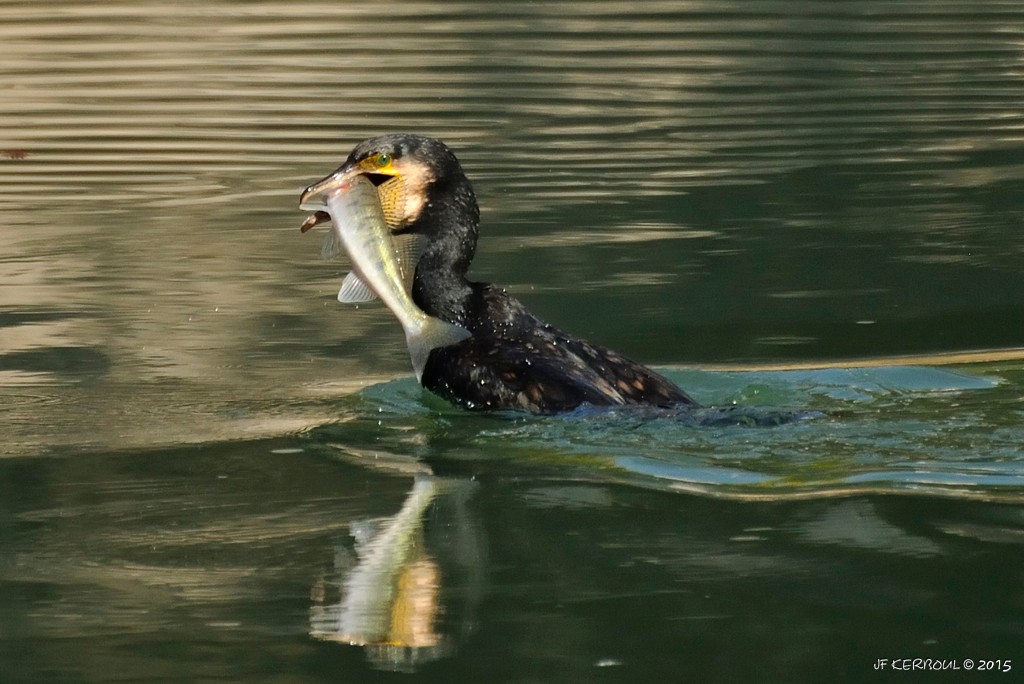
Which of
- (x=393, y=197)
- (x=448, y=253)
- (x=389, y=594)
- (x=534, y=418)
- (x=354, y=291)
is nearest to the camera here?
(x=389, y=594)

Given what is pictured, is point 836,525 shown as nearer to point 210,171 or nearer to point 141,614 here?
point 141,614

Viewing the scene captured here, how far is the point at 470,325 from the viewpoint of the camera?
8344 millimetres

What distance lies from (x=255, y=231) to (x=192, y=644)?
25.8 ft

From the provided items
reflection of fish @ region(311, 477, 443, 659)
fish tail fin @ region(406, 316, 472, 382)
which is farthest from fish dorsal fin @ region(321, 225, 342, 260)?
reflection of fish @ region(311, 477, 443, 659)

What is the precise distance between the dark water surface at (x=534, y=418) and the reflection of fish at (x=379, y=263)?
13.3 inches

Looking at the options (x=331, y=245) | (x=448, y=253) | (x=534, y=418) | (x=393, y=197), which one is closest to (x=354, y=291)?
(x=331, y=245)

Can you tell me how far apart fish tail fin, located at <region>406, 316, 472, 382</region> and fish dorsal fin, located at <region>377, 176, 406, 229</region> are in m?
0.76

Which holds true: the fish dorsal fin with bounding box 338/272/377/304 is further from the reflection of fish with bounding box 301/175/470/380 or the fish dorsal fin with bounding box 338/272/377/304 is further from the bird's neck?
the bird's neck

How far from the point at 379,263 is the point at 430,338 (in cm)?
37

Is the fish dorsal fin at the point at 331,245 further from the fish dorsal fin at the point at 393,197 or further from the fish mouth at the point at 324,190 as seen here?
the fish dorsal fin at the point at 393,197

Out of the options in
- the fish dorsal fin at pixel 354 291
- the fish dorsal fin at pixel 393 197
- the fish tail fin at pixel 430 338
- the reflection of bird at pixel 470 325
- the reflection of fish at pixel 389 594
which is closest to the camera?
the reflection of fish at pixel 389 594

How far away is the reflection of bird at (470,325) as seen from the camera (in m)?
7.71

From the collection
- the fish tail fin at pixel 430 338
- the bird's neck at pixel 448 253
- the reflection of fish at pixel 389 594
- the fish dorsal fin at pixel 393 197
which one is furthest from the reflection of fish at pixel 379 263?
the reflection of fish at pixel 389 594

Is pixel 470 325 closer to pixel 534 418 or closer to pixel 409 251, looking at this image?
pixel 409 251
